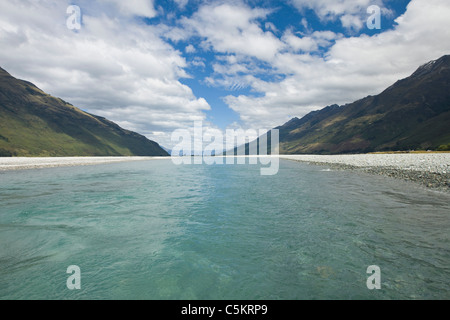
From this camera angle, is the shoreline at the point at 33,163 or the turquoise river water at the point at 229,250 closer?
the turquoise river water at the point at 229,250

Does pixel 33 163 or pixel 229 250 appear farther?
pixel 33 163

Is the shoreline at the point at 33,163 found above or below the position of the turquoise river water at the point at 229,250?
above

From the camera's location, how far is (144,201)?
2180 centimetres

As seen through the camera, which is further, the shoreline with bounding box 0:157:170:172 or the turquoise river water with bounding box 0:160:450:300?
the shoreline with bounding box 0:157:170:172

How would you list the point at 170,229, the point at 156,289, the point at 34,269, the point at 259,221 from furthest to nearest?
the point at 259,221
the point at 170,229
the point at 34,269
the point at 156,289

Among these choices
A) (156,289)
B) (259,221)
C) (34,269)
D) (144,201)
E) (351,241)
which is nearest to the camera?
(156,289)

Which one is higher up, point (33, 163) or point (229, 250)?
point (33, 163)

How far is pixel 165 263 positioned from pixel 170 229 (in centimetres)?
444

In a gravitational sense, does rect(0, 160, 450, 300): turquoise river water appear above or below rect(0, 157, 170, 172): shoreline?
below
